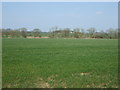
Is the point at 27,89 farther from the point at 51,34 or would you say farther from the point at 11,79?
the point at 51,34

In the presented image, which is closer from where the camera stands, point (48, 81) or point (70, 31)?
point (48, 81)

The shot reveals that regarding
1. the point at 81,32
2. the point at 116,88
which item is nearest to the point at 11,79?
the point at 116,88

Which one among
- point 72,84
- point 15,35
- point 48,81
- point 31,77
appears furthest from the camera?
point 15,35

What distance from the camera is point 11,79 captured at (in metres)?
5.50

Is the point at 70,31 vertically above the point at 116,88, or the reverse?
the point at 70,31

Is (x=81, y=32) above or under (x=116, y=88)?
above

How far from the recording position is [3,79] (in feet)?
17.9

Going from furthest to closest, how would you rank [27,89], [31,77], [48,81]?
[31,77] → [48,81] → [27,89]

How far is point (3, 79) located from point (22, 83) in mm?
900

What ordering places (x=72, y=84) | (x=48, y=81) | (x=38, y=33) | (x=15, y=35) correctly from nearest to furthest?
(x=72, y=84) < (x=48, y=81) < (x=15, y=35) < (x=38, y=33)

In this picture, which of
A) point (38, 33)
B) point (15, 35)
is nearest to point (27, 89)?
point (15, 35)

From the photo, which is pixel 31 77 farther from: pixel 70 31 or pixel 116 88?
pixel 70 31

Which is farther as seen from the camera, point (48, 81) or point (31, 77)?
point (31, 77)

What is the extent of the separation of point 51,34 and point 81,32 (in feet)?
61.9
